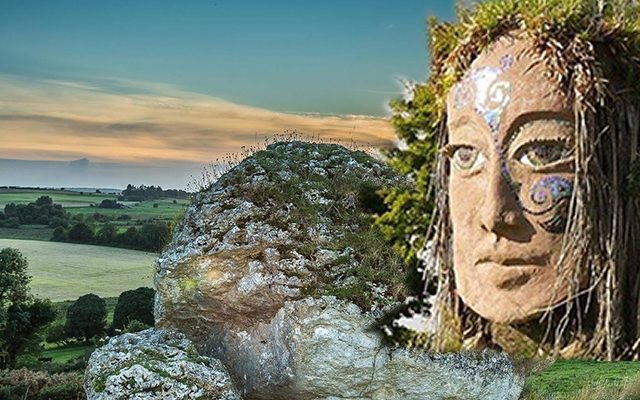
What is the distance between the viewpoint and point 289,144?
21.6 feet

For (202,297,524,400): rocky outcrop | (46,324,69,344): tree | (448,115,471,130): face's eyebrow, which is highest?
(448,115,471,130): face's eyebrow

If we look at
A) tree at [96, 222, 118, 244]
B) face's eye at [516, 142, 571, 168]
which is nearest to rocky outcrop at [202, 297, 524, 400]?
face's eye at [516, 142, 571, 168]

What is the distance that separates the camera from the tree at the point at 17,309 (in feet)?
63.8

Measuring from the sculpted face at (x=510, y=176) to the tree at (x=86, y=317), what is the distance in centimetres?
2281

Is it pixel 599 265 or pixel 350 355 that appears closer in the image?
pixel 599 265

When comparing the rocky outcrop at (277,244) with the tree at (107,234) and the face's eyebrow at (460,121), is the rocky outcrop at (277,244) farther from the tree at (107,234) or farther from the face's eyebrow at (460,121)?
the tree at (107,234)

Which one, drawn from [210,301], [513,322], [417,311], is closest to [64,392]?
[210,301]

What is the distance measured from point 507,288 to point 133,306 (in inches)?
784

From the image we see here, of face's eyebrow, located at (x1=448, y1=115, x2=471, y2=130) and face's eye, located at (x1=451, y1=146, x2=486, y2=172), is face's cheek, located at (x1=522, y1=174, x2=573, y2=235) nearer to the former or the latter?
face's eye, located at (x1=451, y1=146, x2=486, y2=172)

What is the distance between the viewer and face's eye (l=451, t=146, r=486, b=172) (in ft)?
8.38

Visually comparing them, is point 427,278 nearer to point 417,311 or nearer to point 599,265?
point 417,311

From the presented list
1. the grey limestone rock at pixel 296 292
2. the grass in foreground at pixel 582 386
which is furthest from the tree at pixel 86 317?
the grass in foreground at pixel 582 386

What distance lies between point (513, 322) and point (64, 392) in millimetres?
9062

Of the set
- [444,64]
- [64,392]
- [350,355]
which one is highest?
[444,64]
